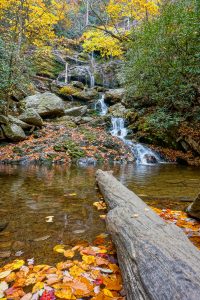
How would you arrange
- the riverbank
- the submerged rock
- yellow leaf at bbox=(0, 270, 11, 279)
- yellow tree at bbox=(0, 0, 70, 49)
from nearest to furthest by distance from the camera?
yellow leaf at bbox=(0, 270, 11, 279)
the submerged rock
the riverbank
yellow tree at bbox=(0, 0, 70, 49)

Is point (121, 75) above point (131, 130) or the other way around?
above

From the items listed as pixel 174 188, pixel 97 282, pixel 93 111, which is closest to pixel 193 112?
pixel 174 188

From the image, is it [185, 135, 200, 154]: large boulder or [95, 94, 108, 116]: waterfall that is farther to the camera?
[95, 94, 108, 116]: waterfall

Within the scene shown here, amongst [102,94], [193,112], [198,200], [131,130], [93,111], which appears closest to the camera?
[198,200]

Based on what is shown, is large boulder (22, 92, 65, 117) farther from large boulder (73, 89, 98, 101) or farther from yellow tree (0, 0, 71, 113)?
large boulder (73, 89, 98, 101)

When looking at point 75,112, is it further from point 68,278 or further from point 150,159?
point 68,278

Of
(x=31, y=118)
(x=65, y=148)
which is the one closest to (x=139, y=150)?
(x=65, y=148)

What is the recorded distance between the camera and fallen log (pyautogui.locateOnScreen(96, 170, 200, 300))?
140cm

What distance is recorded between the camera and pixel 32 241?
2.77m

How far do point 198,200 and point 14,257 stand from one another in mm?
2518

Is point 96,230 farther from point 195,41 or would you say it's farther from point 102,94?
point 102,94

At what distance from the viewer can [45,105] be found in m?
15.9

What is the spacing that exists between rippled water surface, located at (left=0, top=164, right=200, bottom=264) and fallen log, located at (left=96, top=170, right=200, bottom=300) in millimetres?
694

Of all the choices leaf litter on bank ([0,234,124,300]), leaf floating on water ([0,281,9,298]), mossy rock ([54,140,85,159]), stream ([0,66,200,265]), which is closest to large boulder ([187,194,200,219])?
stream ([0,66,200,265])
